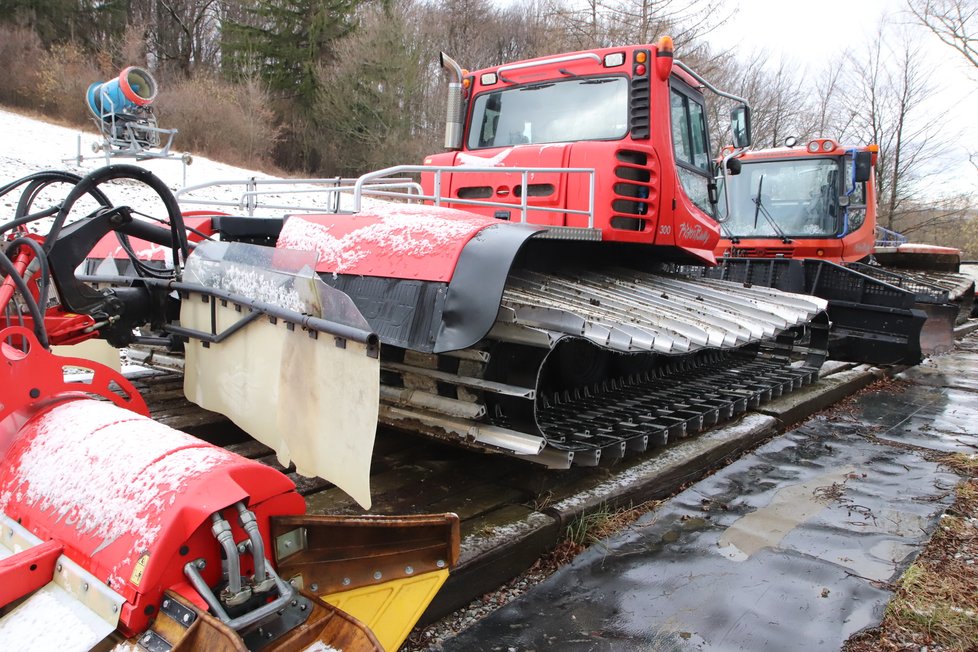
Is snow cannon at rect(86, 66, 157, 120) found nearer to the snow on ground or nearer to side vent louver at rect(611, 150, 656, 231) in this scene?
the snow on ground

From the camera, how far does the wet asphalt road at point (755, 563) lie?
2430mm

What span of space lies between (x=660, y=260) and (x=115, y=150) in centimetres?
784

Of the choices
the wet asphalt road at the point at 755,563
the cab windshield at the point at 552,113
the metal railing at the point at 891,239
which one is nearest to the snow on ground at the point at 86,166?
the cab windshield at the point at 552,113

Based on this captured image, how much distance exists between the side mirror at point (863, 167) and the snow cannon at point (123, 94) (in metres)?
8.86

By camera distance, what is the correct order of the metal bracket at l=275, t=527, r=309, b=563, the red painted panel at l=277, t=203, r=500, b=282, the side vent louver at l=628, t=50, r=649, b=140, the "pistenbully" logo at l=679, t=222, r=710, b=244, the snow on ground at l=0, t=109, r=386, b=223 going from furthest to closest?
the snow on ground at l=0, t=109, r=386, b=223 → the "pistenbully" logo at l=679, t=222, r=710, b=244 → the side vent louver at l=628, t=50, r=649, b=140 → the red painted panel at l=277, t=203, r=500, b=282 → the metal bracket at l=275, t=527, r=309, b=563

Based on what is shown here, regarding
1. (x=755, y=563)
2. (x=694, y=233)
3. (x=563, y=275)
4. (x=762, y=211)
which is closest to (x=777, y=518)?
(x=755, y=563)

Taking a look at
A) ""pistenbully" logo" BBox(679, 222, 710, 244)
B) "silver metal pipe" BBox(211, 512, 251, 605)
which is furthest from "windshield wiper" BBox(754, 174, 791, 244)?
"silver metal pipe" BBox(211, 512, 251, 605)

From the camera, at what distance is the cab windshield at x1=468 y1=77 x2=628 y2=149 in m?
4.70

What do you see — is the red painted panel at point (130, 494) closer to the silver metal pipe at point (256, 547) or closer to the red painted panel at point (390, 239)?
the silver metal pipe at point (256, 547)

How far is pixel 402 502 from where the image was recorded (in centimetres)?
313

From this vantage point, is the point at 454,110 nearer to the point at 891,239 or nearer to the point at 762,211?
the point at 762,211

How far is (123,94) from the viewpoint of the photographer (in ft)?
30.1

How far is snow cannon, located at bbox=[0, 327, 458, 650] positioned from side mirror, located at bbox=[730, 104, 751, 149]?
4298mm

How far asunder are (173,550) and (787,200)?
352 inches
